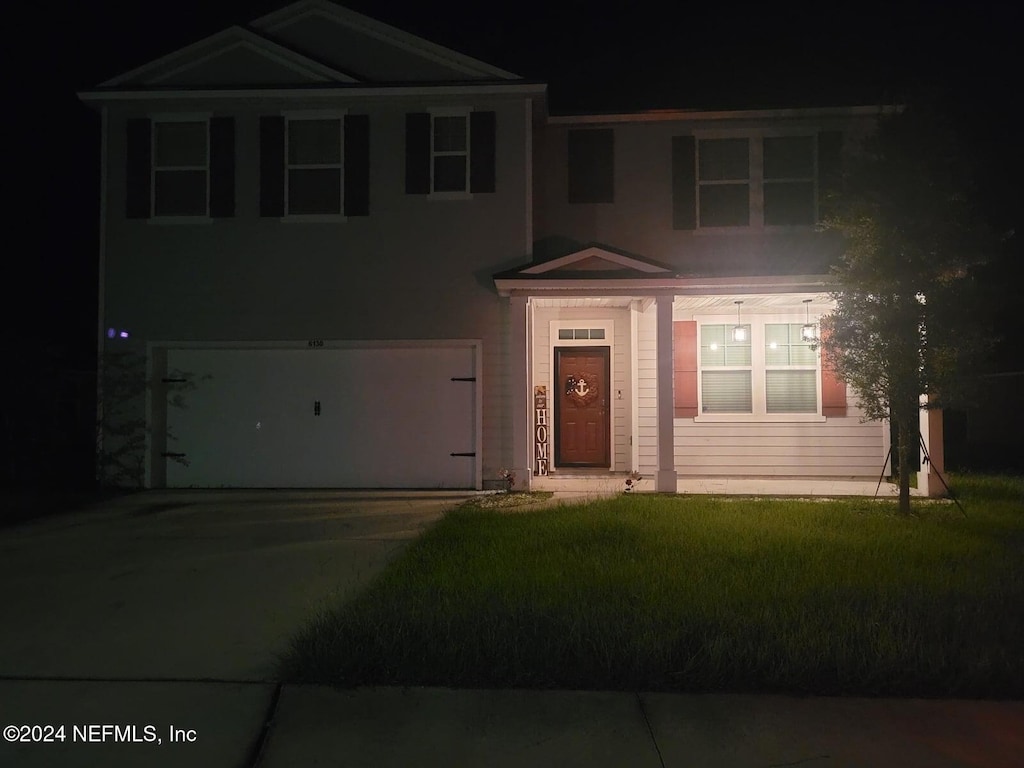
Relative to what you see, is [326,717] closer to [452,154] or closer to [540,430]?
[540,430]

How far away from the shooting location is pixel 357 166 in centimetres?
1162

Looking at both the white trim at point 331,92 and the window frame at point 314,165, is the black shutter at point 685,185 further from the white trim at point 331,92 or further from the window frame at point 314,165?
the window frame at point 314,165

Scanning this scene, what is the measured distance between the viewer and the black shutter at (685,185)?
39.3 feet

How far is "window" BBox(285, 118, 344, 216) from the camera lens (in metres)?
11.7

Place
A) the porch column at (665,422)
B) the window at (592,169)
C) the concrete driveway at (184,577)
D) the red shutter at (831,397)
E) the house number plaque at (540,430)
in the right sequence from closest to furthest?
the concrete driveway at (184,577) → the porch column at (665,422) → the window at (592,169) → the red shutter at (831,397) → the house number plaque at (540,430)

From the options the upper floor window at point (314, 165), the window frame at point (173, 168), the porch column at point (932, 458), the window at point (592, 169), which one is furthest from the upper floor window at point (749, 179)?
the window frame at point (173, 168)

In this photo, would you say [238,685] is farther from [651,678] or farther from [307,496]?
[307,496]

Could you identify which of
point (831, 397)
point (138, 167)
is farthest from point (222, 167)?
point (831, 397)

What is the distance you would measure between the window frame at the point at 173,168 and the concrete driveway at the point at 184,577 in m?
4.21

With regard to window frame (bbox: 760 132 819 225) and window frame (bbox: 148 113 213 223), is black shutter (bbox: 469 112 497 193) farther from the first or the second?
window frame (bbox: 760 132 819 225)

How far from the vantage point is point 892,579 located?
5957 mm

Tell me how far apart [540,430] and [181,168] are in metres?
6.79

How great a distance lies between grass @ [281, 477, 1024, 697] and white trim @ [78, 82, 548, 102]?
658 cm

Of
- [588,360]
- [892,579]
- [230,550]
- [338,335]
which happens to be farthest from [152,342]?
[892,579]
